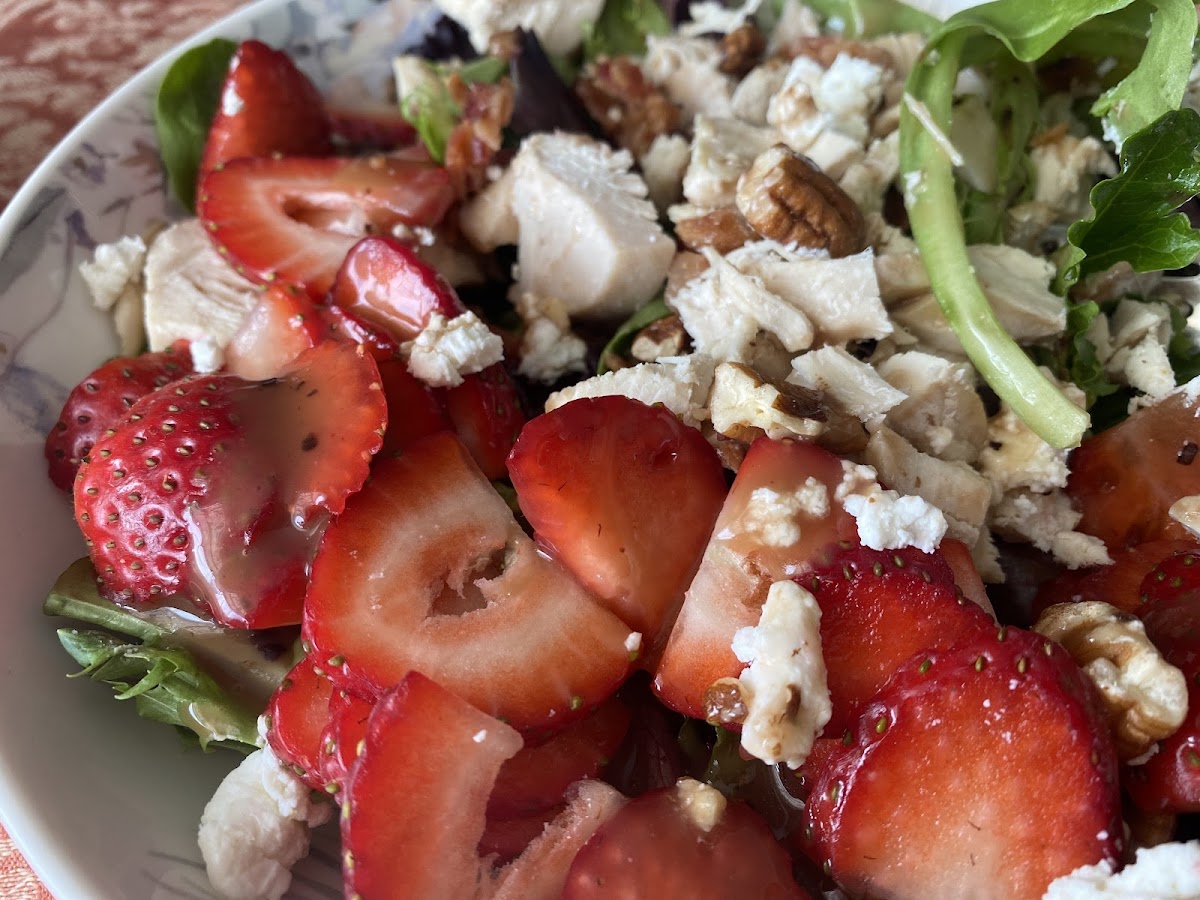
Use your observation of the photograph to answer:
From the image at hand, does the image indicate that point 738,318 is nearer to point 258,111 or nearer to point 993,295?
point 993,295

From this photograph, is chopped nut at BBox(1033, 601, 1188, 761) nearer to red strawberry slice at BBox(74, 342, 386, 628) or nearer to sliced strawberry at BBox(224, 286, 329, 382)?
red strawberry slice at BBox(74, 342, 386, 628)

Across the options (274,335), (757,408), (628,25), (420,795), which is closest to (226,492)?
(274,335)

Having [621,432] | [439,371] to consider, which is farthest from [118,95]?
[621,432]

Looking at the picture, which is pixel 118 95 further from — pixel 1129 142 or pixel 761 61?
pixel 1129 142

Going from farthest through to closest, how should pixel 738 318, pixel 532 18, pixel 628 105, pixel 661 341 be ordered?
1. pixel 532 18
2. pixel 628 105
3. pixel 661 341
4. pixel 738 318

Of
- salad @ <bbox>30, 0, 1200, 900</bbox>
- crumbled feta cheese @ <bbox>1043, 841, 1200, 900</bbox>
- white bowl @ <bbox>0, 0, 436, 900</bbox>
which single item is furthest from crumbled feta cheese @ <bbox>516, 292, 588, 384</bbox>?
crumbled feta cheese @ <bbox>1043, 841, 1200, 900</bbox>

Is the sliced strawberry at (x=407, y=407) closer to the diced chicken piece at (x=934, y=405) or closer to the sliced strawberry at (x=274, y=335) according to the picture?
the sliced strawberry at (x=274, y=335)
